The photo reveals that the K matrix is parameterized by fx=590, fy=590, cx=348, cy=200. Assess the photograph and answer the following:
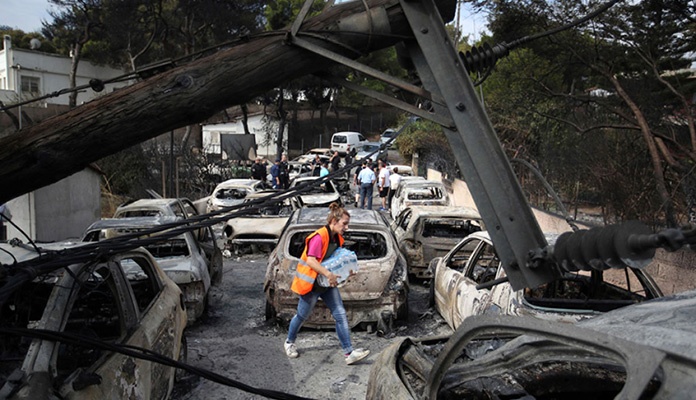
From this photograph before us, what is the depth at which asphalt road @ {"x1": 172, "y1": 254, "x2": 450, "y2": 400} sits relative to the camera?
19.9 feet

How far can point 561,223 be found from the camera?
1299 centimetres

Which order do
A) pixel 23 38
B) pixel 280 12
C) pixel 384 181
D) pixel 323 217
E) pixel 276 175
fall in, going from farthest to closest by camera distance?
pixel 23 38 → pixel 280 12 → pixel 276 175 → pixel 384 181 → pixel 323 217

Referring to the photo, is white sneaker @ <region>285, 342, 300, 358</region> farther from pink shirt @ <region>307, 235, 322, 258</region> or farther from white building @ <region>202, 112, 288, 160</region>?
white building @ <region>202, 112, 288, 160</region>

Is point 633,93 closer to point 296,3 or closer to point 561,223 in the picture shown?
point 561,223

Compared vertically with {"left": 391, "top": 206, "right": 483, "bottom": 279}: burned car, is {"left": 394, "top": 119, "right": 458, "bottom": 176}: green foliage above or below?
above

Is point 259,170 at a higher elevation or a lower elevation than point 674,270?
higher

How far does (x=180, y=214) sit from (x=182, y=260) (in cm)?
405

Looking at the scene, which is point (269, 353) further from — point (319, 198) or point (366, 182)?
point (366, 182)

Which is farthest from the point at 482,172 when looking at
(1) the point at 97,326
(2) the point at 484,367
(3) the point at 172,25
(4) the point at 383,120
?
(4) the point at 383,120

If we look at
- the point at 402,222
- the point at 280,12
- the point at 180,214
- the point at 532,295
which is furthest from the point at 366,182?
the point at 280,12

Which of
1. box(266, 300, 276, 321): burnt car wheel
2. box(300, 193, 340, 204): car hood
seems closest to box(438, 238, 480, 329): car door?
box(266, 300, 276, 321): burnt car wheel

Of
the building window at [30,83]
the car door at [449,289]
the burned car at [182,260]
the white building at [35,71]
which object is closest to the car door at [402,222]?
the car door at [449,289]

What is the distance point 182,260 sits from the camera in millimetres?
7988

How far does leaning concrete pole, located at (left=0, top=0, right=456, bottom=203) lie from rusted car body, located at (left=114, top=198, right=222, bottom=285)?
6.00 meters
